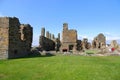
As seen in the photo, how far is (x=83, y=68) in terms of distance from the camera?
19734mm

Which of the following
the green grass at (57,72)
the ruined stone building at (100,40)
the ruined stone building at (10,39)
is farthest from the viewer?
the ruined stone building at (100,40)

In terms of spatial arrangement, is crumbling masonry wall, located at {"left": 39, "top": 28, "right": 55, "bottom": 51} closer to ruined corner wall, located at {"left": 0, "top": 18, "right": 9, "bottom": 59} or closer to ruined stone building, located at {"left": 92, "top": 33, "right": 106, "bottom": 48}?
ruined stone building, located at {"left": 92, "top": 33, "right": 106, "bottom": 48}

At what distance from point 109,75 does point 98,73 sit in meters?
0.85

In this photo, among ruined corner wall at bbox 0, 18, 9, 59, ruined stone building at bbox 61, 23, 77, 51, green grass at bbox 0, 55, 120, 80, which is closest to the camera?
green grass at bbox 0, 55, 120, 80

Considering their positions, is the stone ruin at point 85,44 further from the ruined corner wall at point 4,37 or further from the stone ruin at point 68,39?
the ruined corner wall at point 4,37

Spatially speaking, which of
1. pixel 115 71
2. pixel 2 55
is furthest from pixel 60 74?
pixel 2 55

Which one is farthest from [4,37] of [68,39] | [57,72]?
[68,39]

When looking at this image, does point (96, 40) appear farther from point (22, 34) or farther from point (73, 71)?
point (73, 71)

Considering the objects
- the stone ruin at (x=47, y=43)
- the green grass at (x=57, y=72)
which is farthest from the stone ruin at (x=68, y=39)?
the green grass at (x=57, y=72)

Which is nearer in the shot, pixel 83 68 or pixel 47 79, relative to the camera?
pixel 47 79

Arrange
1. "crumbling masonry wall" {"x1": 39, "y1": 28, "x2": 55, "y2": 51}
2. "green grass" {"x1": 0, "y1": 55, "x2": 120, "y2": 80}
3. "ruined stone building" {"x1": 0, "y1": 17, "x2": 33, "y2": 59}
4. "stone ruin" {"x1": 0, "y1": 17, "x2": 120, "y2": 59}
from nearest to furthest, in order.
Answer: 1. "green grass" {"x1": 0, "y1": 55, "x2": 120, "y2": 80}
2. "ruined stone building" {"x1": 0, "y1": 17, "x2": 33, "y2": 59}
3. "stone ruin" {"x1": 0, "y1": 17, "x2": 120, "y2": 59}
4. "crumbling masonry wall" {"x1": 39, "y1": 28, "x2": 55, "y2": 51}

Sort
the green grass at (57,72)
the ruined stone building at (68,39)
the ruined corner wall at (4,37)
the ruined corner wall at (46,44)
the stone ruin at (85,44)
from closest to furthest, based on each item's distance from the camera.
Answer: the green grass at (57,72), the ruined corner wall at (4,37), the ruined stone building at (68,39), the ruined corner wall at (46,44), the stone ruin at (85,44)

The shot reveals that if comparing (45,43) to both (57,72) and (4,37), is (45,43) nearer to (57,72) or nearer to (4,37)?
(4,37)

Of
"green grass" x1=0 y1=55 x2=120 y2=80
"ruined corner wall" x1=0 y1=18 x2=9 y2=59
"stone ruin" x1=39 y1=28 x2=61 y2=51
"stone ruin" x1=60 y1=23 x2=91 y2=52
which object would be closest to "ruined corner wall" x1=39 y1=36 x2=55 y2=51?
"stone ruin" x1=39 y1=28 x2=61 y2=51
